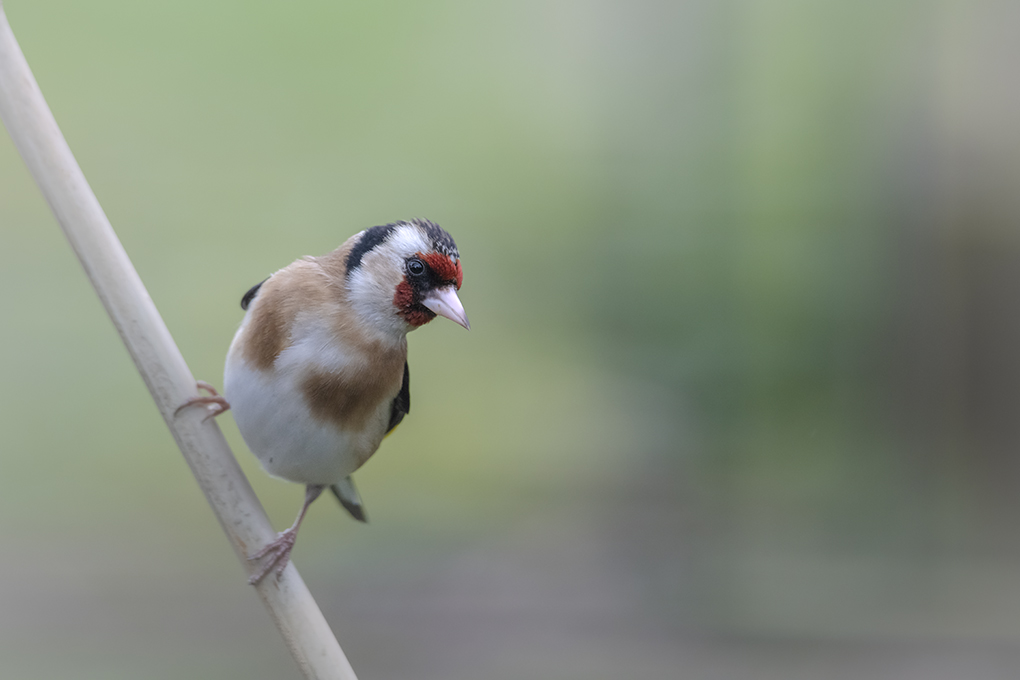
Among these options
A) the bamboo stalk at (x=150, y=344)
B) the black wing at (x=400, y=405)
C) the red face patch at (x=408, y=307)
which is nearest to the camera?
the bamboo stalk at (x=150, y=344)

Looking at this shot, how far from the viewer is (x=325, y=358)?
2.01 ft

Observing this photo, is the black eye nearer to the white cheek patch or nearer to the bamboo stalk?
the white cheek patch

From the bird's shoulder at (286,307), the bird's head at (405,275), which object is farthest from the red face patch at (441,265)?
the bird's shoulder at (286,307)

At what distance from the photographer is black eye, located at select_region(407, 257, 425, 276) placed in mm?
530

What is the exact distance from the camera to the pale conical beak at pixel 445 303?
1.67 ft

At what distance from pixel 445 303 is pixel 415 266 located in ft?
0.12

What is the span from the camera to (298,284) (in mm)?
645

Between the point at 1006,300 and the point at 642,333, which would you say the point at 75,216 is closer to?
the point at 642,333

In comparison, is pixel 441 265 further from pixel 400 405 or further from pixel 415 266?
pixel 400 405

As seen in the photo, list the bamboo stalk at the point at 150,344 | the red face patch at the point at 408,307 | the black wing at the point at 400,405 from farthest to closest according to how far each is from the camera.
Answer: the black wing at the point at 400,405, the red face patch at the point at 408,307, the bamboo stalk at the point at 150,344

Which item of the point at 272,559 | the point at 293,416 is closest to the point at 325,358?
the point at 293,416

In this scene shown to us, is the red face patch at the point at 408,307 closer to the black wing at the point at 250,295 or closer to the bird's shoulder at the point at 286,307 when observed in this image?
the bird's shoulder at the point at 286,307

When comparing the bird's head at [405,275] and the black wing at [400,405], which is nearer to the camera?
the bird's head at [405,275]

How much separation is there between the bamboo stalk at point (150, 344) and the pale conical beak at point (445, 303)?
16cm
